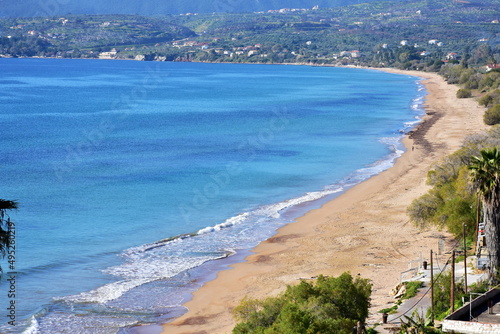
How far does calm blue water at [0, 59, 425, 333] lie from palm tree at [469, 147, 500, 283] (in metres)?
10.1

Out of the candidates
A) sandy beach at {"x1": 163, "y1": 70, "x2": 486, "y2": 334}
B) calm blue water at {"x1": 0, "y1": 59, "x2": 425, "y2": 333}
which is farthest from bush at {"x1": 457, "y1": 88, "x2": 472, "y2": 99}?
sandy beach at {"x1": 163, "y1": 70, "x2": 486, "y2": 334}

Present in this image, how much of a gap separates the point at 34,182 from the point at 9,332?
2482 centimetres

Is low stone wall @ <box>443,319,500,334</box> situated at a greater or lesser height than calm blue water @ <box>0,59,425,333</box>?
greater

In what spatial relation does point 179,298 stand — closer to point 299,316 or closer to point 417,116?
point 299,316

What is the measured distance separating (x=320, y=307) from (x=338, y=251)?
1187cm

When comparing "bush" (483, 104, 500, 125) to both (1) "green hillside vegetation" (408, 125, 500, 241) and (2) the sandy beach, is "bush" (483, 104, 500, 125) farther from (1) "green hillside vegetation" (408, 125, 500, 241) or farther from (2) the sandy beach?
(1) "green hillside vegetation" (408, 125, 500, 241)

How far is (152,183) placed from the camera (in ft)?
146

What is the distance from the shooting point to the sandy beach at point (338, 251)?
2383 centimetres

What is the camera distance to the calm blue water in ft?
83.8

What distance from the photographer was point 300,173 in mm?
47875

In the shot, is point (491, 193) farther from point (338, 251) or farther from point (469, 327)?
point (338, 251)

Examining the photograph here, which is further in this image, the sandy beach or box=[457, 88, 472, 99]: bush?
box=[457, 88, 472, 99]: bush

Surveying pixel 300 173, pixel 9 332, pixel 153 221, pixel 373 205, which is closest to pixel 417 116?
pixel 300 173

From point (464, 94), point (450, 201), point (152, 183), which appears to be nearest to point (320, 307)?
point (450, 201)
